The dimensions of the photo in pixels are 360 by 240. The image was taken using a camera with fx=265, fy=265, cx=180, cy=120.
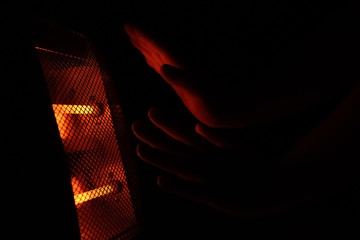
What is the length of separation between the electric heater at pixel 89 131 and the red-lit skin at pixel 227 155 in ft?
0.28

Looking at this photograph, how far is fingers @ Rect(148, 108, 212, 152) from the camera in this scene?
0.79 meters

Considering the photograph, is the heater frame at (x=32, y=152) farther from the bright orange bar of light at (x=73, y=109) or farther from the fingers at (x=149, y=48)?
the fingers at (x=149, y=48)

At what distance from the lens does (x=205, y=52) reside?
3.14ft

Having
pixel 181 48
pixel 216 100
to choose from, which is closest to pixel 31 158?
pixel 216 100

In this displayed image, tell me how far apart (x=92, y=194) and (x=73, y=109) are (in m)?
0.21

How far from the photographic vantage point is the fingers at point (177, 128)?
79cm

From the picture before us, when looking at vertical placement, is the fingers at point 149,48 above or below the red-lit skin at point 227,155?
above

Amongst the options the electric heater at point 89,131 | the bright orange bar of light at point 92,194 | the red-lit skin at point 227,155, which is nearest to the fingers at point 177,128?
the red-lit skin at point 227,155

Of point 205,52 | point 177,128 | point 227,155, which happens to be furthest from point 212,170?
point 205,52

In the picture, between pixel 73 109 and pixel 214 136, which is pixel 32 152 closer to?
pixel 73 109

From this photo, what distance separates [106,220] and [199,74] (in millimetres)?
482

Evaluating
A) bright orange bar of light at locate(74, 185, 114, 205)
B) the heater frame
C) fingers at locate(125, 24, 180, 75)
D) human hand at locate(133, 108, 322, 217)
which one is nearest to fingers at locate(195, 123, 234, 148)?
human hand at locate(133, 108, 322, 217)

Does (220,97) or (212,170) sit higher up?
(220,97)

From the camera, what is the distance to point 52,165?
523 mm
